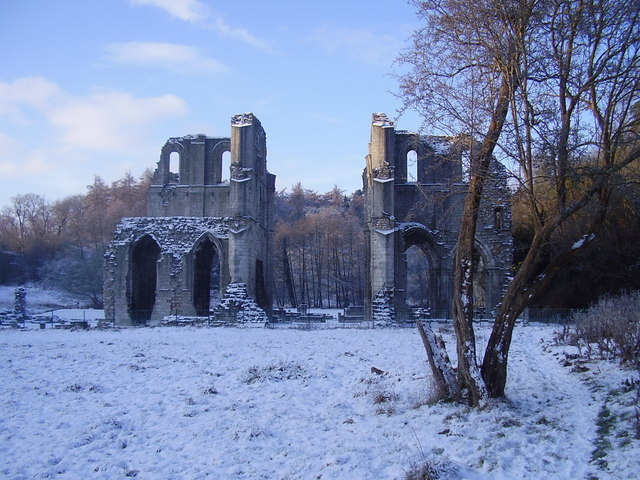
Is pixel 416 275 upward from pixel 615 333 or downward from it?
upward

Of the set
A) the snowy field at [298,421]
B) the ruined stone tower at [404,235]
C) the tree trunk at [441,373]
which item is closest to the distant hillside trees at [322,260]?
the ruined stone tower at [404,235]

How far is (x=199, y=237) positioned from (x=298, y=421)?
20.1 meters

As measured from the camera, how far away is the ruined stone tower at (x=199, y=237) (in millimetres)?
26344

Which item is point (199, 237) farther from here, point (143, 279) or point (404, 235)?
point (404, 235)

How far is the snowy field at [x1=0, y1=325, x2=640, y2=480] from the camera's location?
6363 millimetres

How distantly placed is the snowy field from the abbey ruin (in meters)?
13.3

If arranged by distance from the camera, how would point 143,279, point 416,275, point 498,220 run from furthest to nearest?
point 416,275
point 143,279
point 498,220

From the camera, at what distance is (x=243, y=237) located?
85.9 ft

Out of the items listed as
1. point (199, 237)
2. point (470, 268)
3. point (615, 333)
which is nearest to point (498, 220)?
point (199, 237)

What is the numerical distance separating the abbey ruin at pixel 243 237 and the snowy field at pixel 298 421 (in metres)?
13.3

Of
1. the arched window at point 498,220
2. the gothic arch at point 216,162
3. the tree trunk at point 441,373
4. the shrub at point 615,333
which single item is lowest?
the tree trunk at point 441,373

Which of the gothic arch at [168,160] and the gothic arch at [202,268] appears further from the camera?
the gothic arch at [168,160]

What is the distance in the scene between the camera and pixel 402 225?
26984 mm

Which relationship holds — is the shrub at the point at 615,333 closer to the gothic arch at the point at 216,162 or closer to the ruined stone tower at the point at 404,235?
the ruined stone tower at the point at 404,235
